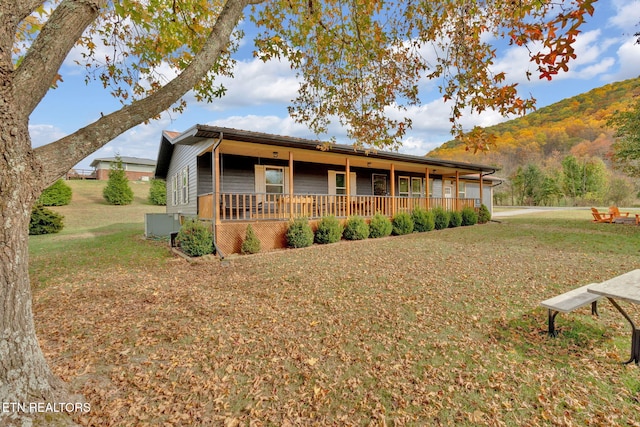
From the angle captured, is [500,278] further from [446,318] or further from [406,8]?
[406,8]

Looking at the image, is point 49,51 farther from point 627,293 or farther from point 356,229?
point 356,229

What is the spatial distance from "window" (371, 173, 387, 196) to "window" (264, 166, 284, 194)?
538cm

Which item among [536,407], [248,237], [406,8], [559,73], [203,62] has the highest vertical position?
[406,8]

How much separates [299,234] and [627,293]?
7.47 meters

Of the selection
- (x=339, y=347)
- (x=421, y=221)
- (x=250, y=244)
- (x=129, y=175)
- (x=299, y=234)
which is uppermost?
(x=129, y=175)

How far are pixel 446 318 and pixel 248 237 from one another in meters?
6.11

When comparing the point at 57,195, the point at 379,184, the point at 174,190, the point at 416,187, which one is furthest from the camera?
the point at 57,195

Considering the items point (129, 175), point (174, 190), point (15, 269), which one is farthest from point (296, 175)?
point (129, 175)

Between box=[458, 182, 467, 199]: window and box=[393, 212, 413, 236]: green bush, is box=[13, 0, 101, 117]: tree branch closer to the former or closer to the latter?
box=[393, 212, 413, 236]: green bush

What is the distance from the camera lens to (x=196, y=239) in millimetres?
8203

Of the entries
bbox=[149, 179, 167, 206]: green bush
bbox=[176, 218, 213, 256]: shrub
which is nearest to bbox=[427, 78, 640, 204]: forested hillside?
bbox=[176, 218, 213, 256]: shrub

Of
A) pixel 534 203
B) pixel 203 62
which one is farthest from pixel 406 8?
pixel 534 203

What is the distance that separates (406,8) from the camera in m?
4.57

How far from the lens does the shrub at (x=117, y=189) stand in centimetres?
2692
